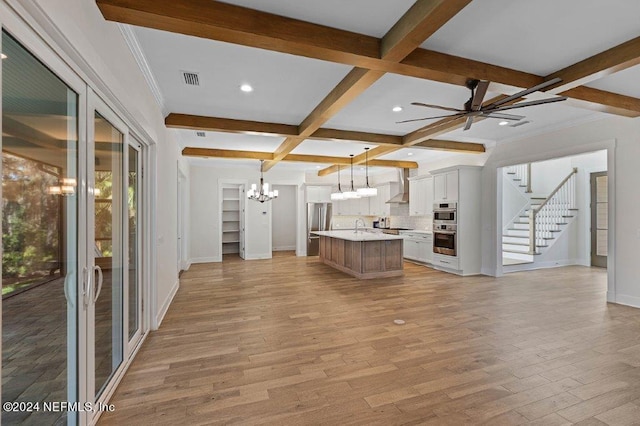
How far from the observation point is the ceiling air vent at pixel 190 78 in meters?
3.25

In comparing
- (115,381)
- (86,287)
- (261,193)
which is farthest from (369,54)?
(261,193)

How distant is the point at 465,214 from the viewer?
267 inches

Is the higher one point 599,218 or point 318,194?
point 318,194

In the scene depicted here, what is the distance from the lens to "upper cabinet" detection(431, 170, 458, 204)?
686 centimetres

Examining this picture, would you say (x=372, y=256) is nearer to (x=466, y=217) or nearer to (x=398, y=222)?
(x=466, y=217)

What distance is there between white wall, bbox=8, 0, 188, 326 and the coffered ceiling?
8.3 inches

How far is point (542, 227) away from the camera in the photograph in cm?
791

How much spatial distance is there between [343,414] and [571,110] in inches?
209

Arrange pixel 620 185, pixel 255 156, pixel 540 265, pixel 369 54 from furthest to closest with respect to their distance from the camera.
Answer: pixel 540 265 < pixel 255 156 < pixel 620 185 < pixel 369 54

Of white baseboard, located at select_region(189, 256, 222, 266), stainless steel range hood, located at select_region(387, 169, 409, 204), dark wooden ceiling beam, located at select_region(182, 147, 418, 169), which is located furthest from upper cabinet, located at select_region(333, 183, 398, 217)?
white baseboard, located at select_region(189, 256, 222, 266)

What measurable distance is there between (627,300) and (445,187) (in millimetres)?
3617

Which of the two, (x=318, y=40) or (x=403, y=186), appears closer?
(x=318, y=40)

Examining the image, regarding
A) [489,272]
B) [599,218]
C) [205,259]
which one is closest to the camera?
[489,272]

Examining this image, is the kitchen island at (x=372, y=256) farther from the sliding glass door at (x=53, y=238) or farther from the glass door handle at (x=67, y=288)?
the glass door handle at (x=67, y=288)
